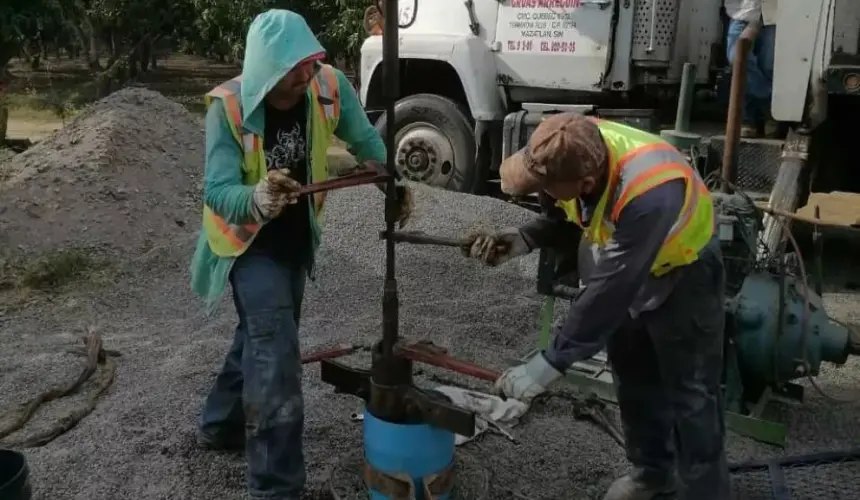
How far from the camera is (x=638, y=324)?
9.29 feet

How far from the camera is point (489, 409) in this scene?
3.81m

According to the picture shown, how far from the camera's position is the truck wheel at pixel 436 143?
759cm

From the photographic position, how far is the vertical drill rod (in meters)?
2.68

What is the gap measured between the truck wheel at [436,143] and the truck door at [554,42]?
57 cm

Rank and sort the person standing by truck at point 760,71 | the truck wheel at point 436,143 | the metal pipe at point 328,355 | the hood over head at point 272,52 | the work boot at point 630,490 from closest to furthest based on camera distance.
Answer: the hood over head at point 272,52 < the work boot at point 630,490 < the metal pipe at point 328,355 < the person standing by truck at point 760,71 < the truck wheel at point 436,143

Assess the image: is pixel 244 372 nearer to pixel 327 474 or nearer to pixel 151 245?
pixel 327 474

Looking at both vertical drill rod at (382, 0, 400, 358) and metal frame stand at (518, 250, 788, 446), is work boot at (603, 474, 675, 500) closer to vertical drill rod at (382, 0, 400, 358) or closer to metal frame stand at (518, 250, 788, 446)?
metal frame stand at (518, 250, 788, 446)

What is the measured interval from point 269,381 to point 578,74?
504cm

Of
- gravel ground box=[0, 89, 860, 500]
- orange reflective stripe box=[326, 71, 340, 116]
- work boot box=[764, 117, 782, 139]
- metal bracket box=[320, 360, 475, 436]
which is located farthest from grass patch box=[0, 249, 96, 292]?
work boot box=[764, 117, 782, 139]

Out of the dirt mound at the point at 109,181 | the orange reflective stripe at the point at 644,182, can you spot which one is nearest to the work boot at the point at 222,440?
the orange reflective stripe at the point at 644,182

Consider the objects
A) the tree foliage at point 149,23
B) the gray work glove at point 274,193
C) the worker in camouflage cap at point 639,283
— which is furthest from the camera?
the tree foliage at point 149,23

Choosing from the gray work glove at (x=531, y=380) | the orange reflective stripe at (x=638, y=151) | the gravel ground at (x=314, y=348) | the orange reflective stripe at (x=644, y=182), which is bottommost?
the gravel ground at (x=314, y=348)

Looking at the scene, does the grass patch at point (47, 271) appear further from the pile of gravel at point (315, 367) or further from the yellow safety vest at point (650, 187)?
the yellow safety vest at point (650, 187)

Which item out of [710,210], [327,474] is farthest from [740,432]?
[327,474]
